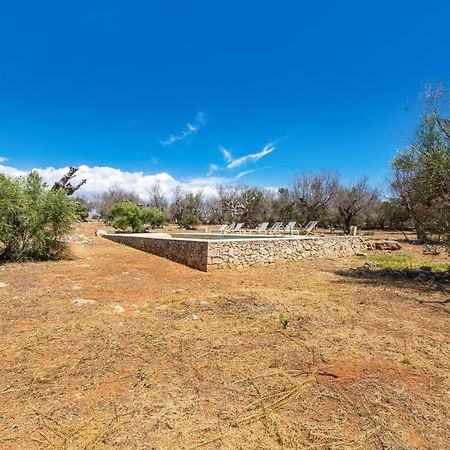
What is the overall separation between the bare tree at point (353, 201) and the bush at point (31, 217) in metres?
26.9

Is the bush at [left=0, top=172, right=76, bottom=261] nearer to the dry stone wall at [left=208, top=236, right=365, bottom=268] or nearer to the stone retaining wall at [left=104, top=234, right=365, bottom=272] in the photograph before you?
the stone retaining wall at [left=104, top=234, right=365, bottom=272]

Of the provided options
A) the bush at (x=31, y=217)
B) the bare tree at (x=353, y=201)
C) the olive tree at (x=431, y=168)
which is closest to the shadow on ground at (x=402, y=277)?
the olive tree at (x=431, y=168)

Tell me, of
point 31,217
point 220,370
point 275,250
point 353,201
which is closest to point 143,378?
point 220,370

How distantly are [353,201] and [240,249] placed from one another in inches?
976

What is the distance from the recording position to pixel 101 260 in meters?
10.0

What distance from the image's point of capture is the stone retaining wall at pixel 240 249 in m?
9.31

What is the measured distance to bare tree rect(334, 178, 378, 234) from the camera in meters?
31.8

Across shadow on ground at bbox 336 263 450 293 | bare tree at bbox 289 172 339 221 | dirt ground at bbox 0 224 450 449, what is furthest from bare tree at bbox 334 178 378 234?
dirt ground at bbox 0 224 450 449

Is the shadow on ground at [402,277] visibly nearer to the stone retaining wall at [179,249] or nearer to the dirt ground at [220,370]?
the dirt ground at [220,370]

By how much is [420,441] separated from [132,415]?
219 cm

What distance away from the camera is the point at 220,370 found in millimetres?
3178

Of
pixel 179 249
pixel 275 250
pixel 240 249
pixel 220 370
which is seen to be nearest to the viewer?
pixel 220 370

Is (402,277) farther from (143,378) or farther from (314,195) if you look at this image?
(314,195)

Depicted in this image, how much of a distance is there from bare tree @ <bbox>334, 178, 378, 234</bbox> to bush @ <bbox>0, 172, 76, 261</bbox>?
2692 centimetres
